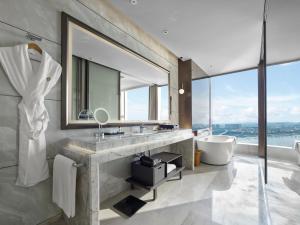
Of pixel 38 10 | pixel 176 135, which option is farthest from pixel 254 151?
pixel 38 10

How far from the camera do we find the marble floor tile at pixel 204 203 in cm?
167

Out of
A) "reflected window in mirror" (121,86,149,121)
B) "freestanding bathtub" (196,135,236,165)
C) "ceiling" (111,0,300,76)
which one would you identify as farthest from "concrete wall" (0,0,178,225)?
"freestanding bathtub" (196,135,236,165)

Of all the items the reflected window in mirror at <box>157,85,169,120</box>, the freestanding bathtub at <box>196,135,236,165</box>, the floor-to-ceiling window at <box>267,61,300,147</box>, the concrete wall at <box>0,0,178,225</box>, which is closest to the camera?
the concrete wall at <box>0,0,178,225</box>

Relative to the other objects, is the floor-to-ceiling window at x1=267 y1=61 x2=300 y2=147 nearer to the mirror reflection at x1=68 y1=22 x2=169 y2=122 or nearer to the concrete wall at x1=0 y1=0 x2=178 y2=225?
the mirror reflection at x1=68 y1=22 x2=169 y2=122

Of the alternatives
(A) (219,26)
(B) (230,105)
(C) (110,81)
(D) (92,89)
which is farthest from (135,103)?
(B) (230,105)

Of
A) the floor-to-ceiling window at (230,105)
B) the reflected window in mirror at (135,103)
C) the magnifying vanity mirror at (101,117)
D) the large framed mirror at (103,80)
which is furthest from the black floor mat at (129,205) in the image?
the floor-to-ceiling window at (230,105)

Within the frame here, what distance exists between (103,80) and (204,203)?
221cm

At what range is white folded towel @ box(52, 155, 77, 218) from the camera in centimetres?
128

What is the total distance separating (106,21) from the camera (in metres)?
2.02

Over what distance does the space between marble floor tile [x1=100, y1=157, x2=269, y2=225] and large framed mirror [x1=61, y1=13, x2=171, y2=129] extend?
1.19 meters

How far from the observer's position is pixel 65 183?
4.32 feet

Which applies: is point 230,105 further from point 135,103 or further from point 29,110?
point 29,110

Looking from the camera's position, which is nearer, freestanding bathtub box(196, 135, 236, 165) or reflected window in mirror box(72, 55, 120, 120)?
reflected window in mirror box(72, 55, 120, 120)

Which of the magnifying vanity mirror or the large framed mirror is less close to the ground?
the large framed mirror
